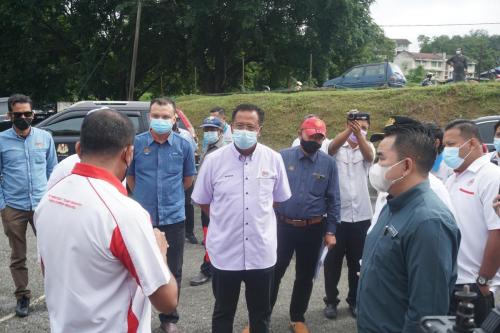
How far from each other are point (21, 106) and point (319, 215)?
314cm

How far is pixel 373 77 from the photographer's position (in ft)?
58.2

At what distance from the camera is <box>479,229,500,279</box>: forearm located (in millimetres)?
3123

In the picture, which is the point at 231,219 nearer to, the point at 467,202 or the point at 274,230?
the point at 274,230

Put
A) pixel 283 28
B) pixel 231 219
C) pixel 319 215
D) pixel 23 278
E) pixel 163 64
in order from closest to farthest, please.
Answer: pixel 231 219, pixel 319 215, pixel 23 278, pixel 283 28, pixel 163 64

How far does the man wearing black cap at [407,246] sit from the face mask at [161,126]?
7.34 ft

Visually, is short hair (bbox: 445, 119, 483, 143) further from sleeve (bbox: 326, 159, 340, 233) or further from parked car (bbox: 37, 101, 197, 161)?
parked car (bbox: 37, 101, 197, 161)

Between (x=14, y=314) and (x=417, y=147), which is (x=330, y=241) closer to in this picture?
(x=417, y=147)

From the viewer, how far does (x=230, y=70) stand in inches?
1070

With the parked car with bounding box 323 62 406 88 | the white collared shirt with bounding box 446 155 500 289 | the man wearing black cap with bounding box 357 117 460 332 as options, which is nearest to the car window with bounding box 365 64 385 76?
the parked car with bounding box 323 62 406 88

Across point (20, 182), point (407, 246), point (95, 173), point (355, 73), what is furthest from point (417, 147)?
point (355, 73)

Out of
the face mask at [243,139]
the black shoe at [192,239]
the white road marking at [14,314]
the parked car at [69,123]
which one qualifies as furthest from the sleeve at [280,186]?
the parked car at [69,123]

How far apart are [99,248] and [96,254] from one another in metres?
0.03

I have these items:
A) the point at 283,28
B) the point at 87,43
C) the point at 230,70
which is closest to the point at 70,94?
the point at 87,43

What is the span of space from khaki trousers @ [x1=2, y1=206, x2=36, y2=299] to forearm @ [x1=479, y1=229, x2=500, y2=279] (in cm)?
404
